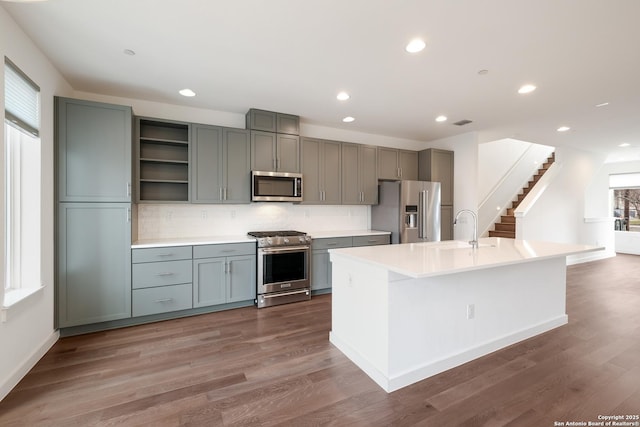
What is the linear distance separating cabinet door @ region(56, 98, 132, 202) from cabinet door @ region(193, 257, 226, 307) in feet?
3.54

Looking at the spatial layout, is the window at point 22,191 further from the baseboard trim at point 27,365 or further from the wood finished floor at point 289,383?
the wood finished floor at point 289,383

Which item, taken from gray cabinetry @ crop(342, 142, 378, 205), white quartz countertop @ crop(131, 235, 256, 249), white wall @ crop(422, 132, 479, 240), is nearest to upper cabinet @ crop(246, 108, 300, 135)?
gray cabinetry @ crop(342, 142, 378, 205)

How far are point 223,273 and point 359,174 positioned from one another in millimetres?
2605

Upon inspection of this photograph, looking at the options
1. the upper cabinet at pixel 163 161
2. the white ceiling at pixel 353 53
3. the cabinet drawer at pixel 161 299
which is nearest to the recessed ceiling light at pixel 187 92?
the white ceiling at pixel 353 53

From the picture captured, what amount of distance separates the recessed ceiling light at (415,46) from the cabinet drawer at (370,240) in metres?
2.61

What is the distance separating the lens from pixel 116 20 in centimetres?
205

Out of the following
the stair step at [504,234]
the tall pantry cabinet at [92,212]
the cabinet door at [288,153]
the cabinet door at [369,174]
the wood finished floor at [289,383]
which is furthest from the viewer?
the stair step at [504,234]

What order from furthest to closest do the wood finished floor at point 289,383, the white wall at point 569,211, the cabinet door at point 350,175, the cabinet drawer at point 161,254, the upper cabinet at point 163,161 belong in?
the white wall at point 569,211
the cabinet door at point 350,175
the upper cabinet at point 163,161
the cabinet drawer at point 161,254
the wood finished floor at point 289,383

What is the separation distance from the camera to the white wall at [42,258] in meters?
1.97

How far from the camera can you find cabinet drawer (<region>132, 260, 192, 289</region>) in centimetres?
308

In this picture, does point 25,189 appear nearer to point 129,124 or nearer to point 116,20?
→ point 129,124

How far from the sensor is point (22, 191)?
2385 millimetres

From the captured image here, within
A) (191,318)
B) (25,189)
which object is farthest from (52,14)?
(191,318)

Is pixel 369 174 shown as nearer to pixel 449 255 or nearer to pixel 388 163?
pixel 388 163
